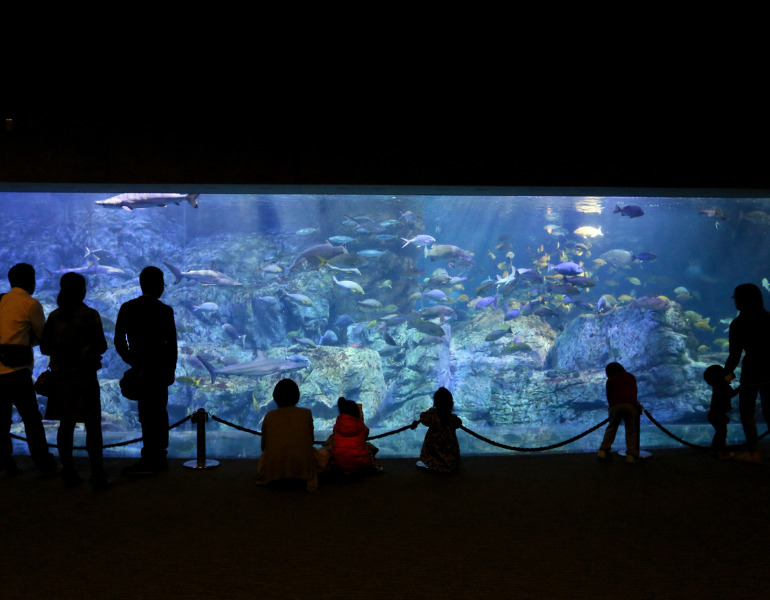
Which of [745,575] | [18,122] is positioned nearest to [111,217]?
[18,122]

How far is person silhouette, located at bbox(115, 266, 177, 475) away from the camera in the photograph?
4.64 meters

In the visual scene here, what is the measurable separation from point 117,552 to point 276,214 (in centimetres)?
1713

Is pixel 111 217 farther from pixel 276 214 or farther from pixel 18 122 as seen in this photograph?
pixel 18 122

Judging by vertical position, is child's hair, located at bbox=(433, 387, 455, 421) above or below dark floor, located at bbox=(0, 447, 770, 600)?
above

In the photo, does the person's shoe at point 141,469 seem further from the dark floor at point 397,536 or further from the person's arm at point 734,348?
the person's arm at point 734,348

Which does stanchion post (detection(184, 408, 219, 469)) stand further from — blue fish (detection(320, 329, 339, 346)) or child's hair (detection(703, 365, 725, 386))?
blue fish (detection(320, 329, 339, 346))

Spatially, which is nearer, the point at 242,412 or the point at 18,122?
the point at 18,122

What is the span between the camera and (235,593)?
2.56m

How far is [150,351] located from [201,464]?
1202 mm

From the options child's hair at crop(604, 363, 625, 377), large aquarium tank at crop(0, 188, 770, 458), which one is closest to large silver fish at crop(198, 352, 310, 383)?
large aquarium tank at crop(0, 188, 770, 458)

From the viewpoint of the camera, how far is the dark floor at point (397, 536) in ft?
8.73

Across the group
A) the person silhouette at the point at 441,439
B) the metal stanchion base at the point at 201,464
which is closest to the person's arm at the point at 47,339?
the metal stanchion base at the point at 201,464

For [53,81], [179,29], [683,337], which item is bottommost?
[683,337]

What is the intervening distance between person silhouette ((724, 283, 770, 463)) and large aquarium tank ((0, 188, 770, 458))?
16.1 ft
